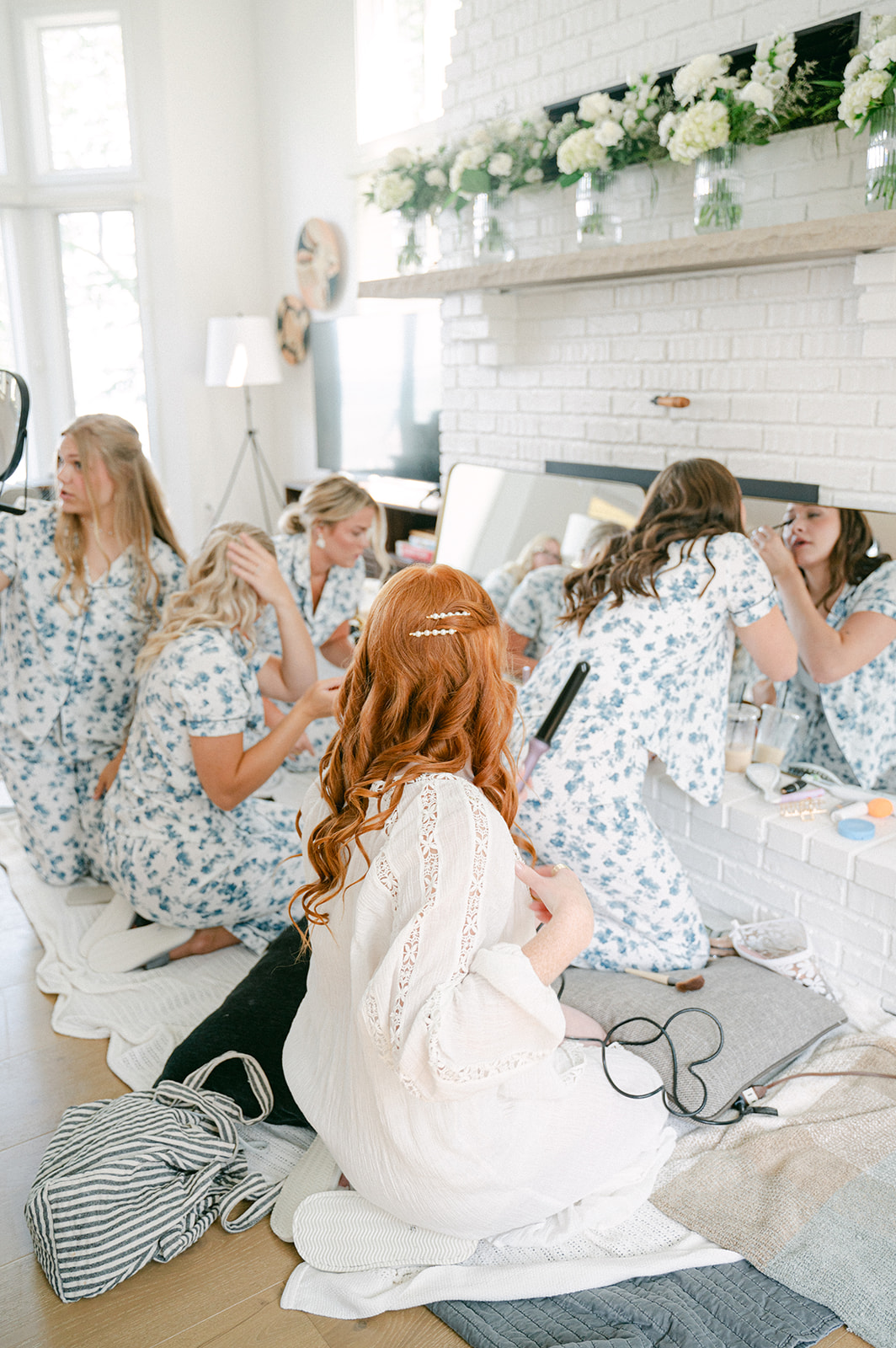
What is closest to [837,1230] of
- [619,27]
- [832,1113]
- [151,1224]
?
[832,1113]

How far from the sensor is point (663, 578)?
212 centimetres

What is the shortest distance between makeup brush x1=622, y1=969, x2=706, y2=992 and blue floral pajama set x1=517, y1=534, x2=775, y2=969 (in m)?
0.02

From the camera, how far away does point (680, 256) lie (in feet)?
7.79

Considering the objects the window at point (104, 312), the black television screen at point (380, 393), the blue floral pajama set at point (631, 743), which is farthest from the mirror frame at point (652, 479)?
the window at point (104, 312)

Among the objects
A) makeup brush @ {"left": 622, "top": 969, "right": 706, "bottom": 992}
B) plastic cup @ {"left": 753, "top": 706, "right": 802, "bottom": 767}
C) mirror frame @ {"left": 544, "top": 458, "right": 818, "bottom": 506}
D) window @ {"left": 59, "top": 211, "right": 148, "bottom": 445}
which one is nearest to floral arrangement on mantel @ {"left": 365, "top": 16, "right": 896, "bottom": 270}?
mirror frame @ {"left": 544, "top": 458, "right": 818, "bottom": 506}

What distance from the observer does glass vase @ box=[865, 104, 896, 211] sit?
6.67ft

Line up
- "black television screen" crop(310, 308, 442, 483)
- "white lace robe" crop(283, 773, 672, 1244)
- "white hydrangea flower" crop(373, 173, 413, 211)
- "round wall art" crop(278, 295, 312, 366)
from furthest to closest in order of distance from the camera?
1. "round wall art" crop(278, 295, 312, 366)
2. "black television screen" crop(310, 308, 442, 483)
3. "white hydrangea flower" crop(373, 173, 413, 211)
4. "white lace robe" crop(283, 773, 672, 1244)

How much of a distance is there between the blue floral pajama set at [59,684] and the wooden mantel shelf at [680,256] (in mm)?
1217

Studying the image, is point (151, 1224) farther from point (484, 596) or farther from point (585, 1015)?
point (484, 596)

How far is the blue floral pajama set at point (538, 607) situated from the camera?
3035mm

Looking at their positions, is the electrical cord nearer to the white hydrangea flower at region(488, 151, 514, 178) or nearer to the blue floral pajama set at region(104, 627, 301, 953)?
the blue floral pajama set at region(104, 627, 301, 953)

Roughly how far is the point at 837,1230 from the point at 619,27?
9.08ft

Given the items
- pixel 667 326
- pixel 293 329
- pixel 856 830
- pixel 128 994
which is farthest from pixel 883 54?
pixel 293 329

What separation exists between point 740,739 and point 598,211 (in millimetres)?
1431
